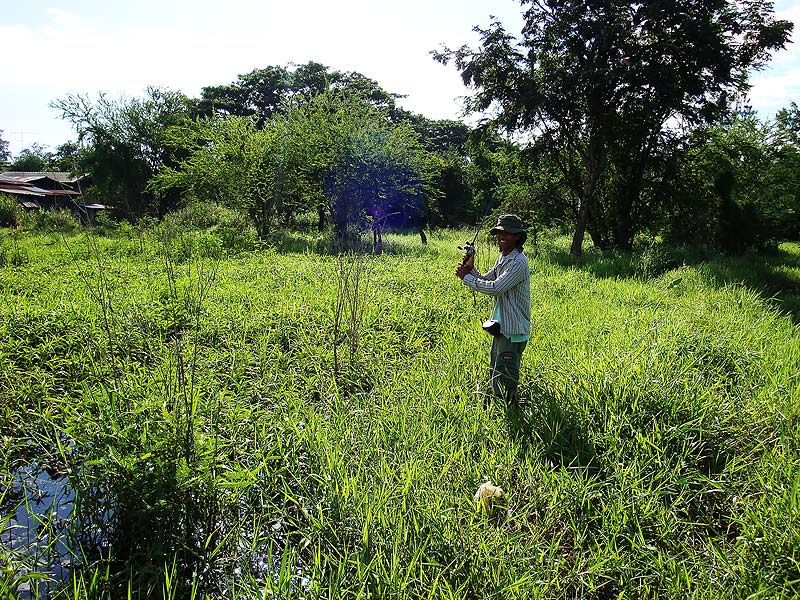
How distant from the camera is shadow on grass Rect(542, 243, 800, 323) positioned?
8.07 metres

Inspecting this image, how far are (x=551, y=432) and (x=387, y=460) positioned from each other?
1.16m

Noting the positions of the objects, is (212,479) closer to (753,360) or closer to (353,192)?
(753,360)

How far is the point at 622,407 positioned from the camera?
11.1 ft

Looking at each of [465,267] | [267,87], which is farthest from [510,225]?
[267,87]

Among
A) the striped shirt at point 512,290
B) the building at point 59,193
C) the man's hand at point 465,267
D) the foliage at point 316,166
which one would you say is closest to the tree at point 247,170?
the foliage at point 316,166

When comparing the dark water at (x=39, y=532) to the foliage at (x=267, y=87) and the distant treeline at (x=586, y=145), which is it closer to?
the distant treeline at (x=586, y=145)

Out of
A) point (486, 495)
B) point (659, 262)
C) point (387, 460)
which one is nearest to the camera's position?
point (486, 495)

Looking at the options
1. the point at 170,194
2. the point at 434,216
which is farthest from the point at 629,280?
the point at 170,194

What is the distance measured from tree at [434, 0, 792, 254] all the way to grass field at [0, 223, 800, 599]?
8206 mm

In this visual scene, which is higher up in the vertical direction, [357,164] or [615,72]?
[615,72]

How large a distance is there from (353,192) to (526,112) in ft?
20.0

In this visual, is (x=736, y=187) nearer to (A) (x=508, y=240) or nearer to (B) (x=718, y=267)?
(B) (x=718, y=267)

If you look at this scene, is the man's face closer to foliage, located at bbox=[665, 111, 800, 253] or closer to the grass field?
the grass field

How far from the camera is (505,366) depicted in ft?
11.7
